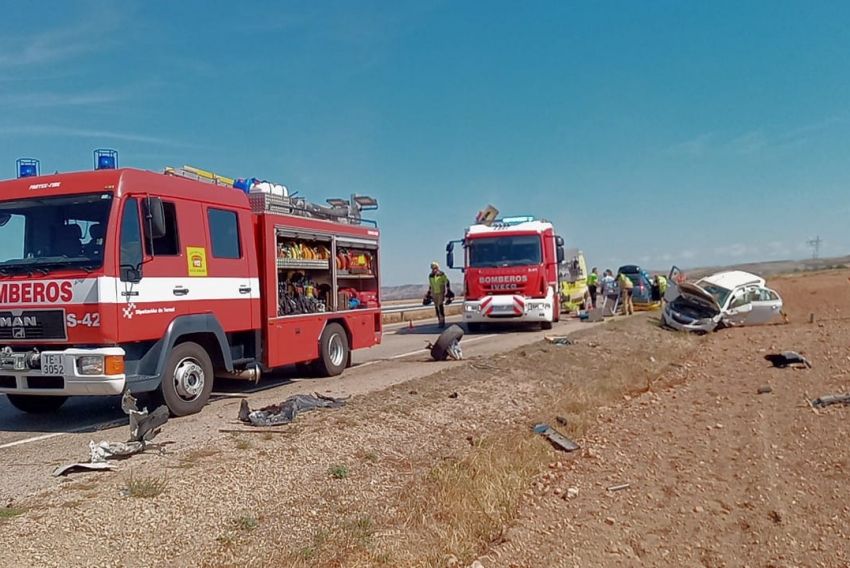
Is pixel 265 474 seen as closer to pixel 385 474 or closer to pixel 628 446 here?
pixel 385 474

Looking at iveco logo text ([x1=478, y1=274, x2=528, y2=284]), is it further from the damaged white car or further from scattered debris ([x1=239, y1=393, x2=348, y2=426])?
scattered debris ([x1=239, y1=393, x2=348, y2=426])

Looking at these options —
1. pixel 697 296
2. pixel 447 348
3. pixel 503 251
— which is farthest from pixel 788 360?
pixel 447 348

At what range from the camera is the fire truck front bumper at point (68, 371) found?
24.1ft

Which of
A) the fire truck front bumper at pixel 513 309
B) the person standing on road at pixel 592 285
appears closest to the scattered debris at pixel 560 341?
the fire truck front bumper at pixel 513 309

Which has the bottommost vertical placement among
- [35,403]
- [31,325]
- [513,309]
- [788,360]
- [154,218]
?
[788,360]

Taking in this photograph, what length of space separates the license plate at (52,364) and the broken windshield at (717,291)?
19.2m

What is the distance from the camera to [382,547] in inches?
198

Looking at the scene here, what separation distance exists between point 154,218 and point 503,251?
1290 centimetres

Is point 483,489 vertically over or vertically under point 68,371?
under

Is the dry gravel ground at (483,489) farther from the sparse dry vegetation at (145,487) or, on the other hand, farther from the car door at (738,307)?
the car door at (738,307)

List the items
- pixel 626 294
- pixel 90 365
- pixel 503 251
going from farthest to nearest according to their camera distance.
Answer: pixel 626 294
pixel 503 251
pixel 90 365

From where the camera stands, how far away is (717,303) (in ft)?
72.6

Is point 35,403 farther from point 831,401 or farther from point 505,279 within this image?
point 505,279

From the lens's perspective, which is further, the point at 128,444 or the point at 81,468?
the point at 128,444
